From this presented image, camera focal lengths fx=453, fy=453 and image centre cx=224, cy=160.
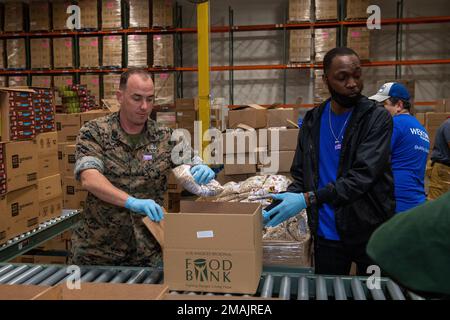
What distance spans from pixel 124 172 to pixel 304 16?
6.50 m

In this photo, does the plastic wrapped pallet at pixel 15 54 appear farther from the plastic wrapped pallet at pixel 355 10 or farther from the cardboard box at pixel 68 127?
the plastic wrapped pallet at pixel 355 10

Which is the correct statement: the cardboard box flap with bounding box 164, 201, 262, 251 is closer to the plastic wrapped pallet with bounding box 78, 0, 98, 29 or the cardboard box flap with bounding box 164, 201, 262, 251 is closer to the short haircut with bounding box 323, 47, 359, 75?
the short haircut with bounding box 323, 47, 359, 75

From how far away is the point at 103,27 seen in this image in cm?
864

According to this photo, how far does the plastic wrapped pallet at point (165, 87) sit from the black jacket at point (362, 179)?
6.51 metres

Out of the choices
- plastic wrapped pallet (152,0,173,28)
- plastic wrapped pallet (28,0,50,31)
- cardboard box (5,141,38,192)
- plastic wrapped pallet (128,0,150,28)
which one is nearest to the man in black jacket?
cardboard box (5,141,38,192)

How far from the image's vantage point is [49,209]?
13.2 ft

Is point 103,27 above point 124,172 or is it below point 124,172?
above

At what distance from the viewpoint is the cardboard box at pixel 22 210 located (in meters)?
3.45

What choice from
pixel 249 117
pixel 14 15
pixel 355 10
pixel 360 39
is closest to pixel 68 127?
pixel 249 117

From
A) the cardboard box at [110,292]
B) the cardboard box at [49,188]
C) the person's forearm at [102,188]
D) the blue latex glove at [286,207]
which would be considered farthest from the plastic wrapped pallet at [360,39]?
the cardboard box at [110,292]

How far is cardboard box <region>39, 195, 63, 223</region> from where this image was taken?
3.89 m

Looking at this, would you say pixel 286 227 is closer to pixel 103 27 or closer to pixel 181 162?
pixel 181 162

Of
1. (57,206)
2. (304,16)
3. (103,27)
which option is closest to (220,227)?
(57,206)

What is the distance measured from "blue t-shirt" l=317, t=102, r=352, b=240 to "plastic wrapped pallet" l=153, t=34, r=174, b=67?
6.57m
